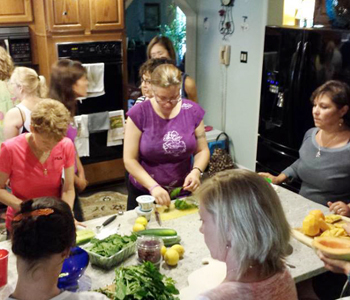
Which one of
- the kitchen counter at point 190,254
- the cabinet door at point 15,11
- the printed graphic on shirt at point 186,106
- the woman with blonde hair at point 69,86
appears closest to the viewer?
the kitchen counter at point 190,254

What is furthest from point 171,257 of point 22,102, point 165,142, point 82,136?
point 82,136

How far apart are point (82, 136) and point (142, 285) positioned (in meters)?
3.00

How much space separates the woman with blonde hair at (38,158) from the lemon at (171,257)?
2.56 ft

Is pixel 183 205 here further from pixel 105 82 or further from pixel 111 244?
pixel 105 82

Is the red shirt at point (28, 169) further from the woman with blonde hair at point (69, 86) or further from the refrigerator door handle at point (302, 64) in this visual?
the refrigerator door handle at point (302, 64)

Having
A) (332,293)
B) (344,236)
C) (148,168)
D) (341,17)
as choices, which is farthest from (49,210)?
(341,17)

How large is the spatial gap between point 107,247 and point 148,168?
2.54 ft

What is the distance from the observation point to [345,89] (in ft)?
8.49

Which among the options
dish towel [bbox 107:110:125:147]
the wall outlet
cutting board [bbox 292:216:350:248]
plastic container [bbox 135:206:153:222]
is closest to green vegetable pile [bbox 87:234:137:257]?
plastic container [bbox 135:206:153:222]

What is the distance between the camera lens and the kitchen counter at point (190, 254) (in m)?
1.75

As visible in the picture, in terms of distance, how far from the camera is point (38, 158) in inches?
87.7

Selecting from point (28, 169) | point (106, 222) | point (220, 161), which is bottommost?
point (220, 161)

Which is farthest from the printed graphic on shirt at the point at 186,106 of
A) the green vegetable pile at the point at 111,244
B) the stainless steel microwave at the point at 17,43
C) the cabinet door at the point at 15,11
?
A: the cabinet door at the point at 15,11

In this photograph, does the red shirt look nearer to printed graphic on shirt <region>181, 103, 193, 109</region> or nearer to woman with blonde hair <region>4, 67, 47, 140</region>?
woman with blonde hair <region>4, 67, 47, 140</region>
